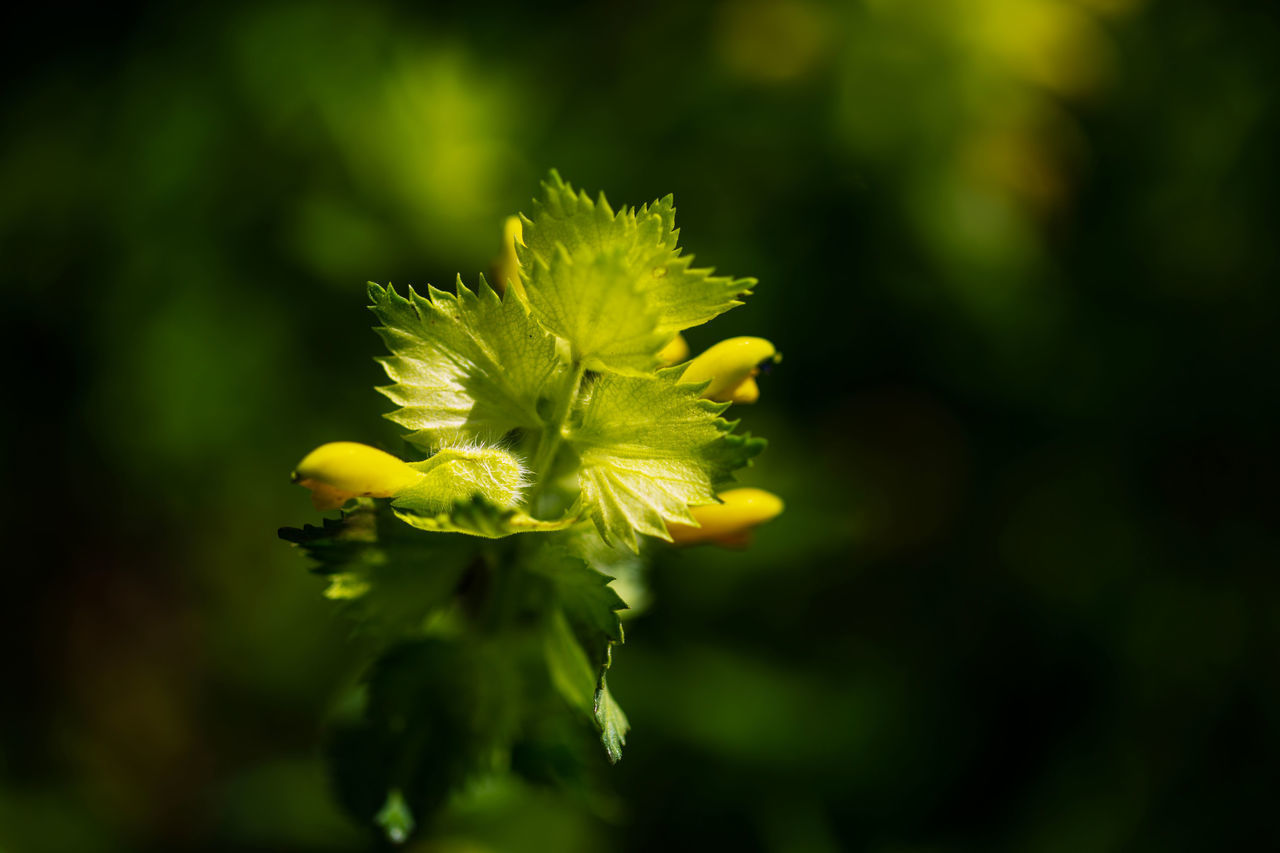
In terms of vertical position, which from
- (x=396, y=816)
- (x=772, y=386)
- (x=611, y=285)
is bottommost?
(x=396, y=816)

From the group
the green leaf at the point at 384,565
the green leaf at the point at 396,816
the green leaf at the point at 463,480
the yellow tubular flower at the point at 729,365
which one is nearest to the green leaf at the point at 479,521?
the green leaf at the point at 463,480

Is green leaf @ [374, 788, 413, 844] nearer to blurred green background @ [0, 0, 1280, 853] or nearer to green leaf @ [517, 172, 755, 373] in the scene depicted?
green leaf @ [517, 172, 755, 373]

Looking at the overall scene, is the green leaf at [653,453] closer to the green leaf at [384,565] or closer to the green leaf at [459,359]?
the green leaf at [459,359]

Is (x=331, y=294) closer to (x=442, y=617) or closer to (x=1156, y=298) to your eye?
(x=442, y=617)

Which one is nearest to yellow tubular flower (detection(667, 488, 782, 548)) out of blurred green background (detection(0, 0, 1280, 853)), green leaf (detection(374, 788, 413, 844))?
green leaf (detection(374, 788, 413, 844))

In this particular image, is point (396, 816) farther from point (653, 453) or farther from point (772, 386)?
point (772, 386)

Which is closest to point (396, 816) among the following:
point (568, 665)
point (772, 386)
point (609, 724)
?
point (568, 665)
